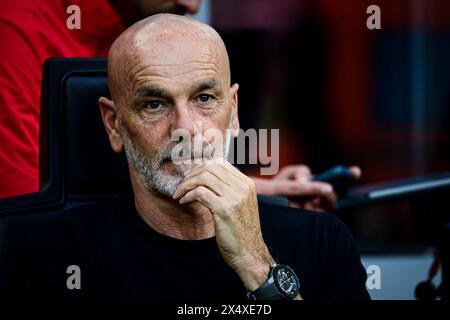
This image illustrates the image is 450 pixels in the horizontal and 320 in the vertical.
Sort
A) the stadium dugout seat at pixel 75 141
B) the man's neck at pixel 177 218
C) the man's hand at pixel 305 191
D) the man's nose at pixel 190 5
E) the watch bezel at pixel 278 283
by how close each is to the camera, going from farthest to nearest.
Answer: the man's hand at pixel 305 191, the man's nose at pixel 190 5, the stadium dugout seat at pixel 75 141, the man's neck at pixel 177 218, the watch bezel at pixel 278 283

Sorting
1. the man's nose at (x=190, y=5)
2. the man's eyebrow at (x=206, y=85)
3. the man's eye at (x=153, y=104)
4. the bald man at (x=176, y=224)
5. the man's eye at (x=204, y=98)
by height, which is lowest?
the bald man at (x=176, y=224)

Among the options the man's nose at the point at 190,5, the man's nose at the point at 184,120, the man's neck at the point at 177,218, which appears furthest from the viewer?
the man's nose at the point at 190,5

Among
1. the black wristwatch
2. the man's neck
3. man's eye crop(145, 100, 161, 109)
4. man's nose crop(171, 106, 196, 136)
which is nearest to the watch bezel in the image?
the black wristwatch

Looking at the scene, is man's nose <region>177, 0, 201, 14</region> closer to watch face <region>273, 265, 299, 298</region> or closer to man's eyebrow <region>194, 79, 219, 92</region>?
man's eyebrow <region>194, 79, 219, 92</region>

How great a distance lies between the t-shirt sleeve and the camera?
7.70ft

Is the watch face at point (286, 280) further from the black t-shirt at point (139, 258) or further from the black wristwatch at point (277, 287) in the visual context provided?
the black t-shirt at point (139, 258)

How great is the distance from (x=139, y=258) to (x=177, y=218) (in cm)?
14

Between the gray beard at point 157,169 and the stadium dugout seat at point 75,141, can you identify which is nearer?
the gray beard at point 157,169

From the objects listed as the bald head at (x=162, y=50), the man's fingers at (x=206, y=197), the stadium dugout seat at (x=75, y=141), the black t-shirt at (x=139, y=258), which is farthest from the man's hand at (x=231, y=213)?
the stadium dugout seat at (x=75, y=141)

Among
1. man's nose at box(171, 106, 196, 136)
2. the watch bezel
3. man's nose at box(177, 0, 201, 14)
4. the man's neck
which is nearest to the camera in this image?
the watch bezel

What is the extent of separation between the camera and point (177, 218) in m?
2.34

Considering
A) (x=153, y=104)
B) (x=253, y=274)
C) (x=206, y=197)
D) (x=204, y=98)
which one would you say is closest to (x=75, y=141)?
(x=153, y=104)

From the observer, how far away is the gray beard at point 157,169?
88.4 inches

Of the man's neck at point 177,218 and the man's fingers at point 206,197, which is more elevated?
the man's fingers at point 206,197
